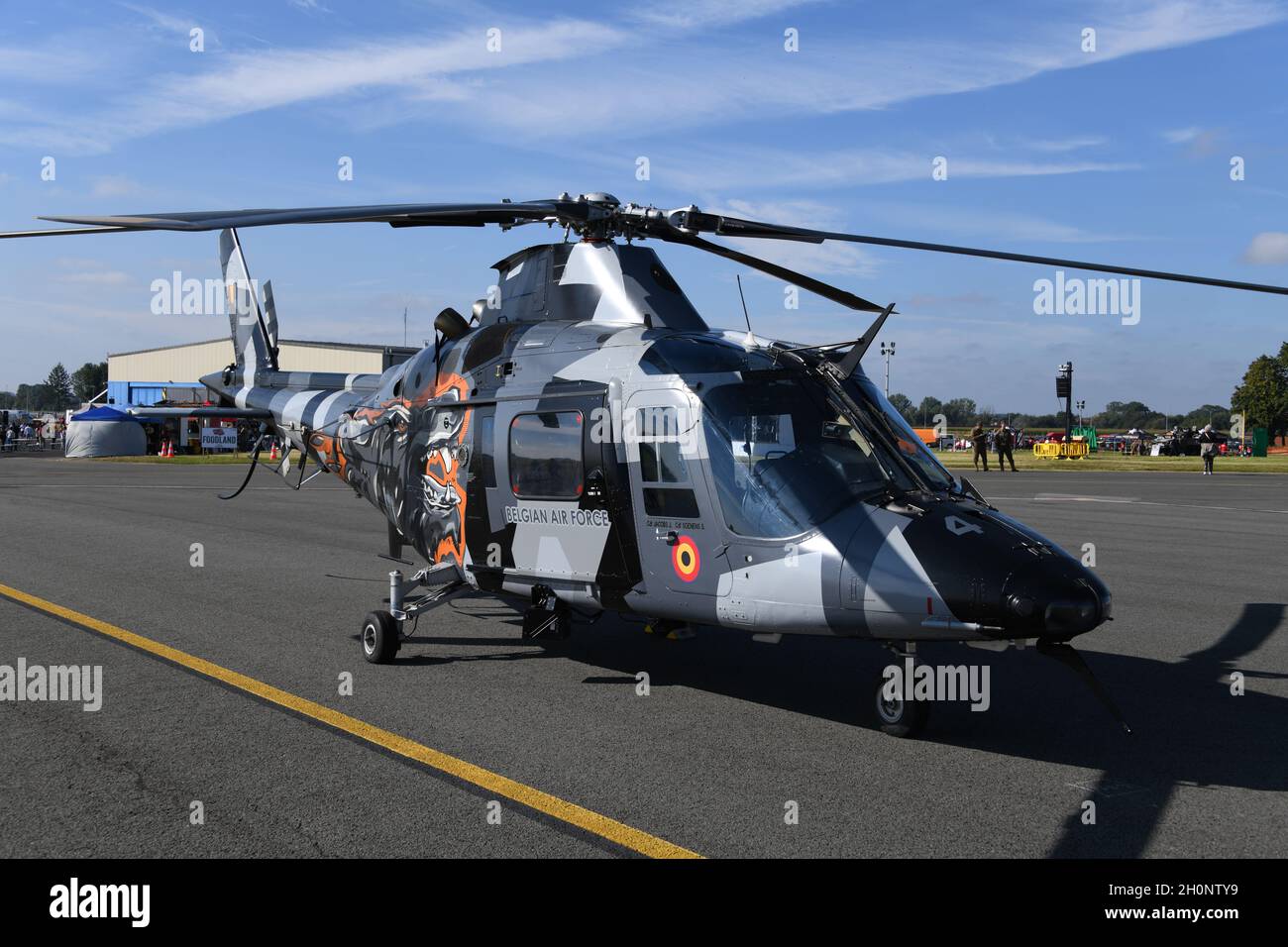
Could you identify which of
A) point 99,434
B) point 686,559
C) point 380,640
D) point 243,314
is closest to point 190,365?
point 99,434

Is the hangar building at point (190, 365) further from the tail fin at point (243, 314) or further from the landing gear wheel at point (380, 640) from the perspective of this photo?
the landing gear wheel at point (380, 640)

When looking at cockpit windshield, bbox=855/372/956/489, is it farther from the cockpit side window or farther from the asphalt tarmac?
the asphalt tarmac

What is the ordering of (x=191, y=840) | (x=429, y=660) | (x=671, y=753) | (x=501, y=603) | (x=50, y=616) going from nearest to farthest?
(x=191, y=840)
(x=671, y=753)
(x=429, y=660)
(x=50, y=616)
(x=501, y=603)

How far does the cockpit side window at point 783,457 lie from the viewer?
20.3 feet

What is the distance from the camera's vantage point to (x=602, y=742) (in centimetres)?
621

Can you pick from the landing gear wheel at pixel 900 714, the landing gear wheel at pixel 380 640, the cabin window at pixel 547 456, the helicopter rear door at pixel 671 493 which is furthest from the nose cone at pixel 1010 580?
the landing gear wheel at pixel 380 640

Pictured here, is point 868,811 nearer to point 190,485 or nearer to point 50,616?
point 50,616

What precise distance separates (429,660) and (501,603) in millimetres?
2684

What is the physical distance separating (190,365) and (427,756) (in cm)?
8450

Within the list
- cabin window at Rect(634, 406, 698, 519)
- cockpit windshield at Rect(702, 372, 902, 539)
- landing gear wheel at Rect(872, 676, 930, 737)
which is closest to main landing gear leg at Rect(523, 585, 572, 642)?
cabin window at Rect(634, 406, 698, 519)
